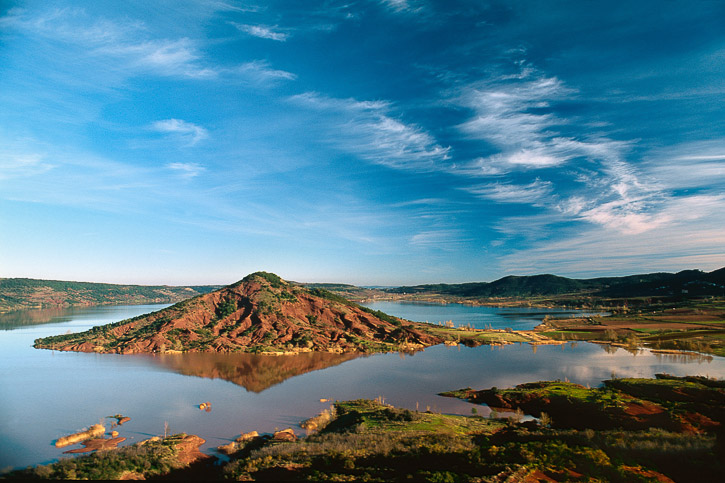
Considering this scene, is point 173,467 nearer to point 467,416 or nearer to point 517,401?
point 467,416

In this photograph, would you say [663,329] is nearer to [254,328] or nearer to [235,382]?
[254,328]

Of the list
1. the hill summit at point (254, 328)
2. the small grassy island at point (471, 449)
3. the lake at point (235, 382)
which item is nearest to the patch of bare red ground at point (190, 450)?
the small grassy island at point (471, 449)

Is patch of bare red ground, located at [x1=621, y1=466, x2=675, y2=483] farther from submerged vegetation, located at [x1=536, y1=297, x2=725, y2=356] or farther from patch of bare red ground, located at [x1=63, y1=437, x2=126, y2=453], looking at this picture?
submerged vegetation, located at [x1=536, y1=297, x2=725, y2=356]

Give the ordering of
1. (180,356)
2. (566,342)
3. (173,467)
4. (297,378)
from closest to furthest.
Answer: (173,467) < (297,378) < (180,356) < (566,342)

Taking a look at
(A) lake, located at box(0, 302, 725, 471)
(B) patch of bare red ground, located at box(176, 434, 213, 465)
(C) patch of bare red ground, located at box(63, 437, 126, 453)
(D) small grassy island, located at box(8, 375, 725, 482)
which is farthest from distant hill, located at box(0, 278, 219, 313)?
(D) small grassy island, located at box(8, 375, 725, 482)

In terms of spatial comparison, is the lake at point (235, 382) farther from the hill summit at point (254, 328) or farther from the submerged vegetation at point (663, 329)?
the submerged vegetation at point (663, 329)

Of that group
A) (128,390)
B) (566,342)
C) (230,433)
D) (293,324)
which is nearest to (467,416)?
(230,433)
